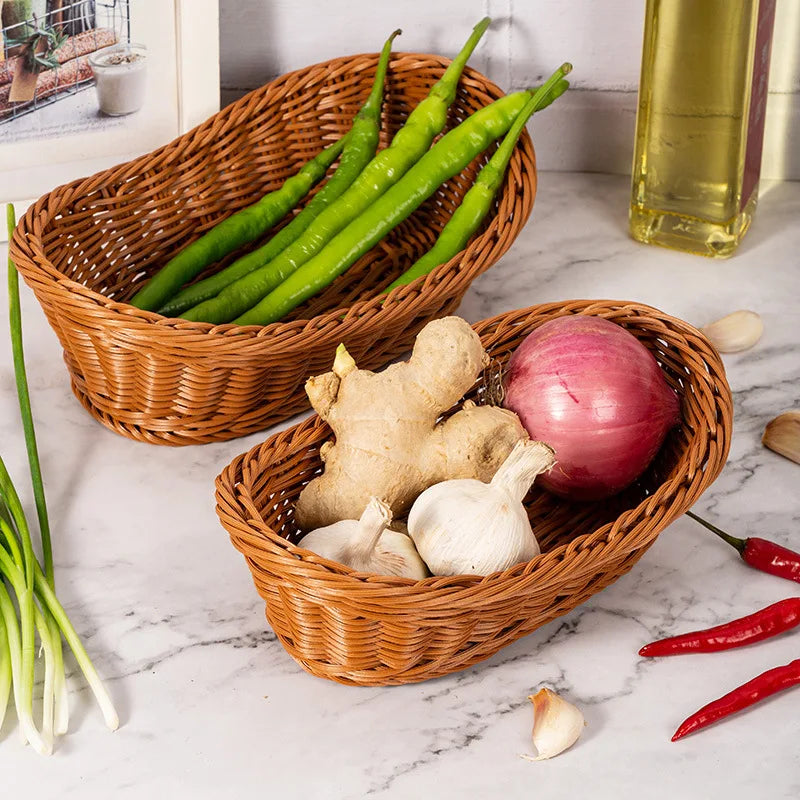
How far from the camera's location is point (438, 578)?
71cm

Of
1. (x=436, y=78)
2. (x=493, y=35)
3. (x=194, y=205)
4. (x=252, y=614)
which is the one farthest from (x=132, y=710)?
(x=493, y=35)

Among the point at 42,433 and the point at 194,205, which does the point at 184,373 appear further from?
the point at 194,205

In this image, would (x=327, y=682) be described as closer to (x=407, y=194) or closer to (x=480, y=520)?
(x=480, y=520)

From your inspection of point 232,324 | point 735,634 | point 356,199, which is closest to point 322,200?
point 356,199

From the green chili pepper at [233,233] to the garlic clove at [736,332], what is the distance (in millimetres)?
453

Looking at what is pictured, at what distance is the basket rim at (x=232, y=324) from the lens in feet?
3.07

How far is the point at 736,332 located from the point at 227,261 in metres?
0.55

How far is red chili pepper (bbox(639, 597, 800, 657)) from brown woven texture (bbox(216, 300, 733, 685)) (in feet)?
0.21

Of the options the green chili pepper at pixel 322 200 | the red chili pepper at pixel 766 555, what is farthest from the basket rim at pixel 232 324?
the red chili pepper at pixel 766 555

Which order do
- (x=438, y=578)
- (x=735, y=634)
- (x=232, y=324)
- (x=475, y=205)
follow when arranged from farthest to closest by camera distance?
(x=475, y=205) → (x=232, y=324) → (x=735, y=634) → (x=438, y=578)

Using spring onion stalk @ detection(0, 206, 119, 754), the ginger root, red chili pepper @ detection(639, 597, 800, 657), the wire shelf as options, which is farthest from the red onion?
the wire shelf

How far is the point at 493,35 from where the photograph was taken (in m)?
1.43

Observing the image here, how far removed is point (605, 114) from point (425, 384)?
76cm

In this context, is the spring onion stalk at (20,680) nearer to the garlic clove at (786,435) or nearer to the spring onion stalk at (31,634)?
the spring onion stalk at (31,634)
